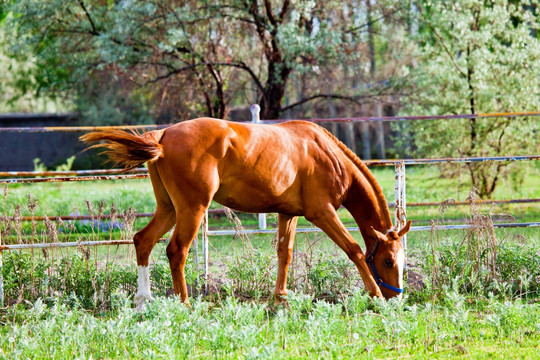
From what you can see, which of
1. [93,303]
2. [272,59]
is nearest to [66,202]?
[272,59]

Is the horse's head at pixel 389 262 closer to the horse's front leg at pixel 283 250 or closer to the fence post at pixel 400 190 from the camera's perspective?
the fence post at pixel 400 190

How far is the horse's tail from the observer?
4.68m

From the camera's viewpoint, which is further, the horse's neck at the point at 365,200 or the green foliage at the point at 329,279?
the green foliage at the point at 329,279

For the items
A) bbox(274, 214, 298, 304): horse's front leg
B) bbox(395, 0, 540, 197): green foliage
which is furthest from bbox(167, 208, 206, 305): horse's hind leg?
bbox(395, 0, 540, 197): green foliage

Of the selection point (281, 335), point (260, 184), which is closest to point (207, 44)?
point (260, 184)

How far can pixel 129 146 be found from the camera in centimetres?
470

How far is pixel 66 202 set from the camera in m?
12.8

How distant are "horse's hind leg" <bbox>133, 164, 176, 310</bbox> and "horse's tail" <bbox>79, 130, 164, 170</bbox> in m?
0.31

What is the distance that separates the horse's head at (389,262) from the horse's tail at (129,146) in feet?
6.21

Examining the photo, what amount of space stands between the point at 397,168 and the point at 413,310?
1997 millimetres

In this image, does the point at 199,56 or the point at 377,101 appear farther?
the point at 377,101

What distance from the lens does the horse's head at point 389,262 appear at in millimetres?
5277

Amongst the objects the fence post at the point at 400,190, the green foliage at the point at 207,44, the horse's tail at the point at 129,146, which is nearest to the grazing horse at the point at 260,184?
the horse's tail at the point at 129,146

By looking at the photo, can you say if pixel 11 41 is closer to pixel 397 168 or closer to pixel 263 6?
pixel 263 6
